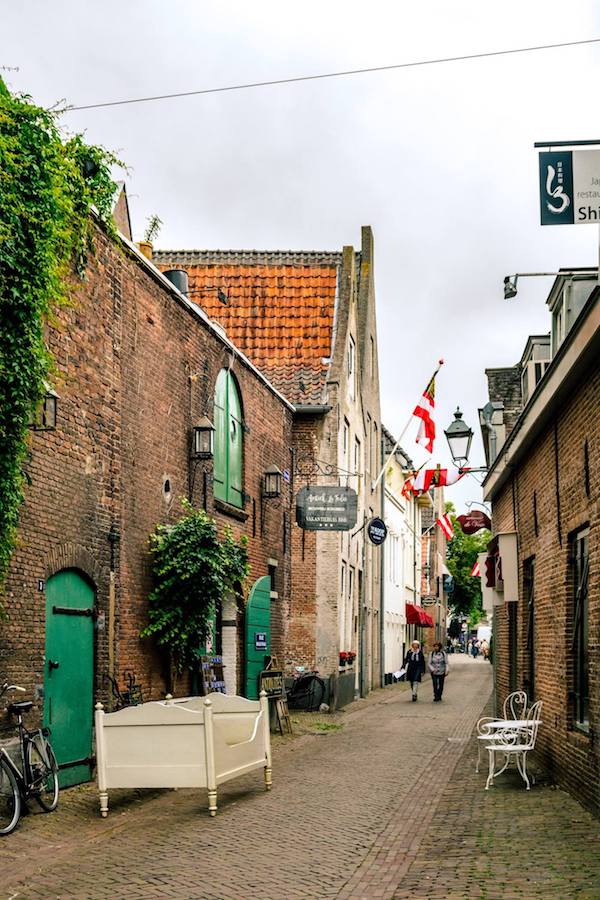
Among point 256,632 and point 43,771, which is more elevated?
point 256,632

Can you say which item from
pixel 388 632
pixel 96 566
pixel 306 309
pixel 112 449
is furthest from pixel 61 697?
pixel 388 632

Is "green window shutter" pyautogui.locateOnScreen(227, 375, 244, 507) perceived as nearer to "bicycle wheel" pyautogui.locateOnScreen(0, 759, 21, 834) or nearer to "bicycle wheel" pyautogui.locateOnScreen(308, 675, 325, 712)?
"bicycle wheel" pyautogui.locateOnScreen(308, 675, 325, 712)

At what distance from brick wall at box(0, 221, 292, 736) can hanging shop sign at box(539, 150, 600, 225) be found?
534cm

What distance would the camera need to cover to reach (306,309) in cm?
2725

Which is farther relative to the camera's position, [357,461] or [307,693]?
[357,461]

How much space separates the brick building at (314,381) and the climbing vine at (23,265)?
14.1 metres

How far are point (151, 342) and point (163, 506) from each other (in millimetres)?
2198

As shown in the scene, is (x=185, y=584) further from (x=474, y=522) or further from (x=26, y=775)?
(x=474, y=522)

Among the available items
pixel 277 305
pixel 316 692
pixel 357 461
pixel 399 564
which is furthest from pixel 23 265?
pixel 399 564

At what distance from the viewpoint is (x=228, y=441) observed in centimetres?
1905

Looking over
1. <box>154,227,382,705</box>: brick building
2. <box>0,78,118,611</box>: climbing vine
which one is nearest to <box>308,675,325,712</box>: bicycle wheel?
<box>154,227,382,705</box>: brick building

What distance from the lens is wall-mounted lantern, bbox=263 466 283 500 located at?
70.1 ft

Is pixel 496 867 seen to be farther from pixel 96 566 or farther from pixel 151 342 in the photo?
pixel 151 342

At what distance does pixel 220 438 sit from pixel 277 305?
9.23 metres
